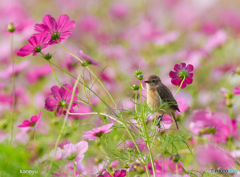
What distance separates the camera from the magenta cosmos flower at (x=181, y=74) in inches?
27.5

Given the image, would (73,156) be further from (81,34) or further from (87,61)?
(81,34)

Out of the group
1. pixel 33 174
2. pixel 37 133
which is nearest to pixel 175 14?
pixel 37 133

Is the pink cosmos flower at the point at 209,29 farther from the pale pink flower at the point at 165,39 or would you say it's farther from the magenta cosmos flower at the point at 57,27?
the magenta cosmos flower at the point at 57,27

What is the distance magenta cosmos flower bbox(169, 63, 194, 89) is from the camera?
70cm

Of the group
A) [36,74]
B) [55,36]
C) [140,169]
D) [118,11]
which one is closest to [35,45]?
[55,36]

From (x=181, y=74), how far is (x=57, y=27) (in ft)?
0.99

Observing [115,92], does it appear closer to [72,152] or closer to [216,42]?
[216,42]

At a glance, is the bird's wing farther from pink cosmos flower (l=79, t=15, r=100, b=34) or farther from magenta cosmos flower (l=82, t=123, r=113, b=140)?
pink cosmos flower (l=79, t=15, r=100, b=34)

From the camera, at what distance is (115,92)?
163 cm

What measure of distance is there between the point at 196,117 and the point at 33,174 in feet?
1.66

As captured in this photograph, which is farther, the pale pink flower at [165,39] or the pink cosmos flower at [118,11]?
the pink cosmos flower at [118,11]

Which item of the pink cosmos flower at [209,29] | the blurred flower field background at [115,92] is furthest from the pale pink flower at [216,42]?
the pink cosmos flower at [209,29]

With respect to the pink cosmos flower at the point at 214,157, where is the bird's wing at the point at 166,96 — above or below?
above

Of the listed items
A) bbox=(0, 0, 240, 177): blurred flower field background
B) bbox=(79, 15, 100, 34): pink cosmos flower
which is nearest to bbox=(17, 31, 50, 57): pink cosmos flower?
bbox=(0, 0, 240, 177): blurred flower field background
